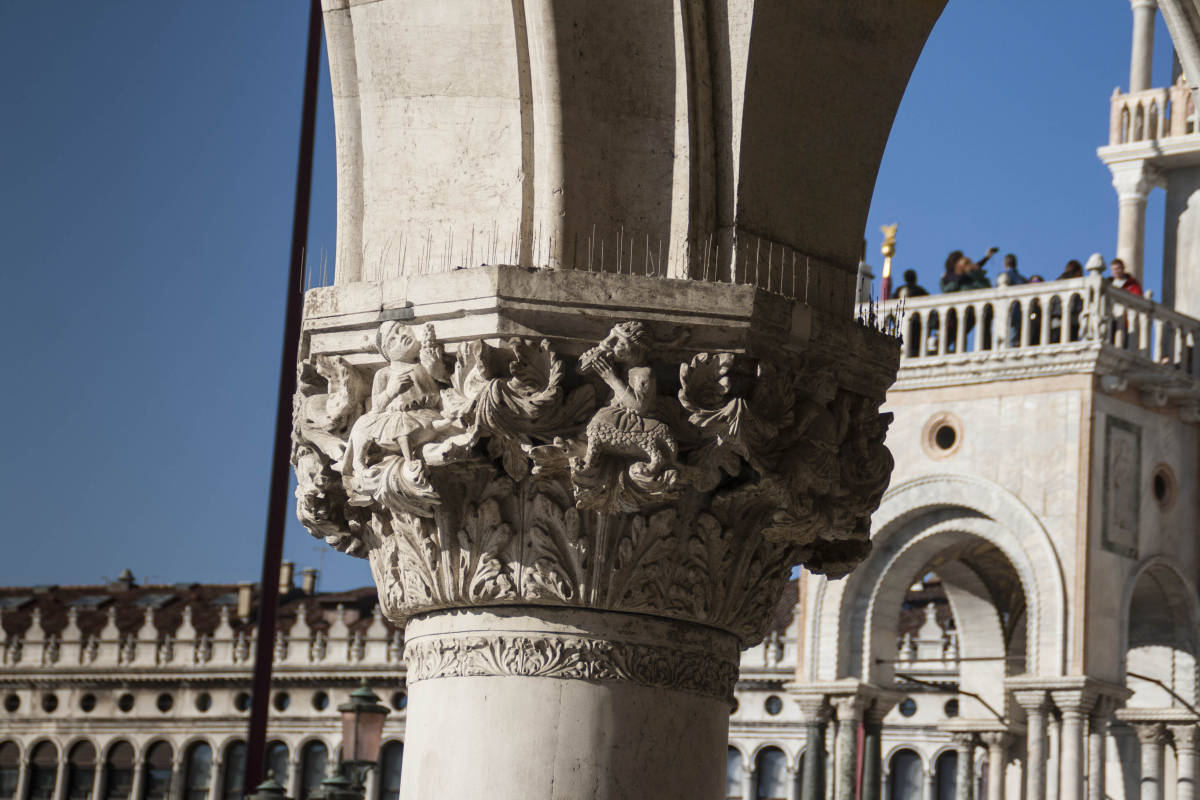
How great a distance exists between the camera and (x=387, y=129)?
17.4ft

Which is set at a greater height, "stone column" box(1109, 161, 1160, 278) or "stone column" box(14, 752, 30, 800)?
"stone column" box(1109, 161, 1160, 278)

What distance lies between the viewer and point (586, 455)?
4.75m

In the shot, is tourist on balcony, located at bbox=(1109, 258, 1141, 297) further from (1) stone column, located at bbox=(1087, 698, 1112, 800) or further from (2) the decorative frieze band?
(2) the decorative frieze band

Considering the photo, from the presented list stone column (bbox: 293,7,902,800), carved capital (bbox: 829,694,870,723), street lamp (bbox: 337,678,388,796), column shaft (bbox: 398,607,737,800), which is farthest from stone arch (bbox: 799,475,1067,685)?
column shaft (bbox: 398,607,737,800)

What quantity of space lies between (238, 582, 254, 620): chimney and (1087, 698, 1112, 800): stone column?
108 ft

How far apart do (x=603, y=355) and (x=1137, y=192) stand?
65.0 feet

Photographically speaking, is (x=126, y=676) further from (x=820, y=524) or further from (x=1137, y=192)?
(x=820, y=524)

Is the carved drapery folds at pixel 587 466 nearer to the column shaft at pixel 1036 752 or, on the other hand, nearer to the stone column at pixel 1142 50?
the column shaft at pixel 1036 752

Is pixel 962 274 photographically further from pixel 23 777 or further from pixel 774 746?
pixel 23 777

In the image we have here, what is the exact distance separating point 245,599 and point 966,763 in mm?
31215

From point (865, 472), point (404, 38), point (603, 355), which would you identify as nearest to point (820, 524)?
point (865, 472)

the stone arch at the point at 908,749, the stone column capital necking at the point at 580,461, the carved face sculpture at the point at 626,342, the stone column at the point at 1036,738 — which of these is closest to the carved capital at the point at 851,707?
the stone column at the point at 1036,738

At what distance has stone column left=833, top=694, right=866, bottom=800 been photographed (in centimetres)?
2075

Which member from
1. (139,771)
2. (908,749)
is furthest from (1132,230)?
(139,771)
